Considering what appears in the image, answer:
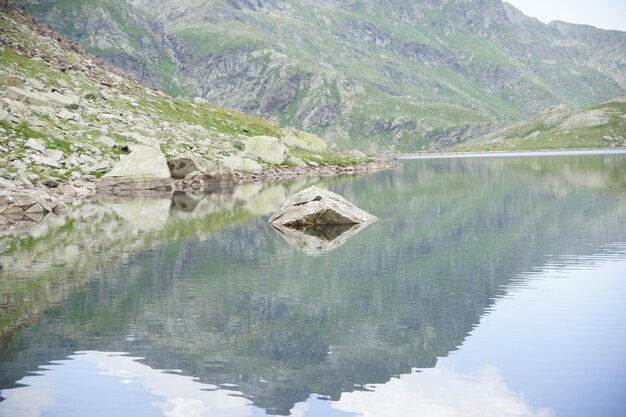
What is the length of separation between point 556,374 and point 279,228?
116ft

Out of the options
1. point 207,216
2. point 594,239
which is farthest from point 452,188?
point 594,239

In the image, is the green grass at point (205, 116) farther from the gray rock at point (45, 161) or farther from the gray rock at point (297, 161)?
the gray rock at point (45, 161)

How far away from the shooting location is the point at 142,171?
94938 mm

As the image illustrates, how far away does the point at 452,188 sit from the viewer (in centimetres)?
9312

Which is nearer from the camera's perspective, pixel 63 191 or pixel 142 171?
pixel 63 191

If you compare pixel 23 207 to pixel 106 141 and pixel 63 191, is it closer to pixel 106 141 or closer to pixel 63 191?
pixel 63 191

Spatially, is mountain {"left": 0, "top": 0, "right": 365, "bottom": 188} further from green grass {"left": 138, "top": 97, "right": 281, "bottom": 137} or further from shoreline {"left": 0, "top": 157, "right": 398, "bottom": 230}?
shoreline {"left": 0, "top": 157, "right": 398, "bottom": 230}

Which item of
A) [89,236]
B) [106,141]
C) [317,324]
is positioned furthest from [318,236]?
[106,141]

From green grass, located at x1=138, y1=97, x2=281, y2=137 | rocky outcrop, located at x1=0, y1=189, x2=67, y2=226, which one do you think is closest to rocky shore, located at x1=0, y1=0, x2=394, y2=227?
rocky outcrop, located at x1=0, y1=189, x2=67, y2=226

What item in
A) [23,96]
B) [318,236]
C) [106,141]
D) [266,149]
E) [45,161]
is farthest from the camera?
[266,149]

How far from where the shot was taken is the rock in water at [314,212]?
52.1m

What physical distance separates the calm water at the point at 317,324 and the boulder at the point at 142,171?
48076 mm

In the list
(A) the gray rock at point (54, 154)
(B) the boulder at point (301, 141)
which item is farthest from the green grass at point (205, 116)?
(A) the gray rock at point (54, 154)

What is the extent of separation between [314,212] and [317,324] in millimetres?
29650
